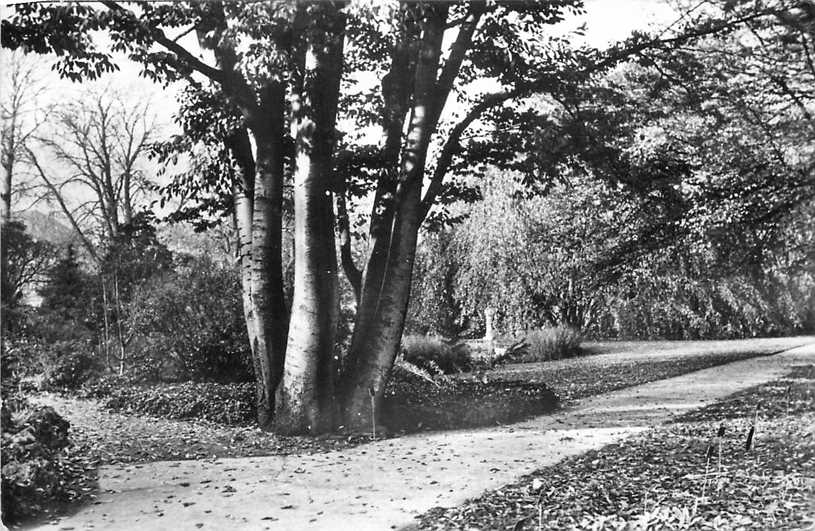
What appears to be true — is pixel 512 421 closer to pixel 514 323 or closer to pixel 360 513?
pixel 360 513

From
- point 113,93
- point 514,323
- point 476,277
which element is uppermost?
point 113,93

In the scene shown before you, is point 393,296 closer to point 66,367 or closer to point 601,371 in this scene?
point 66,367

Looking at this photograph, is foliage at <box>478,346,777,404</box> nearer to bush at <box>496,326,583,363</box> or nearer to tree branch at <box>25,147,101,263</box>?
bush at <box>496,326,583,363</box>

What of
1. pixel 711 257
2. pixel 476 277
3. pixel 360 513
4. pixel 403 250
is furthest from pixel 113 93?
pixel 476 277

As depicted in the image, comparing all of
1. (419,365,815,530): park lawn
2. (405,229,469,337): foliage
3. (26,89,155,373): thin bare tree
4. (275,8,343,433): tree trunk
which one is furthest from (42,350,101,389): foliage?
(405,229,469,337): foliage

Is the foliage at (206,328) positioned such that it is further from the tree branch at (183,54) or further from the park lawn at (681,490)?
the park lawn at (681,490)

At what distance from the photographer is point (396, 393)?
5.69 metres

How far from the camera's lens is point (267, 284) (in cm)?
507

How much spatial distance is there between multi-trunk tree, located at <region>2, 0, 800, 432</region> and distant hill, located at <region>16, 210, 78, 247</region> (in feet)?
3.77

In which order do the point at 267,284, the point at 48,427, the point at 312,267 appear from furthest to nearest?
1. the point at 267,284
2. the point at 312,267
3. the point at 48,427

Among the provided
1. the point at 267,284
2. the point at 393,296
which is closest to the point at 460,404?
the point at 393,296

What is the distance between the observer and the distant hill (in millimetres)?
3182

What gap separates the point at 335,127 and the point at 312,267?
1.04 metres

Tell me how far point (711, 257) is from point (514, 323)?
6.52 meters
